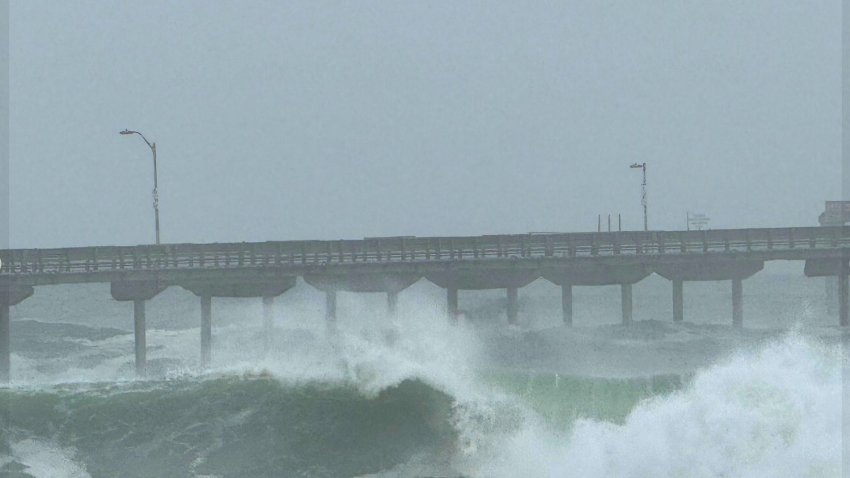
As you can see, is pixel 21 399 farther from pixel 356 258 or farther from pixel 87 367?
pixel 356 258

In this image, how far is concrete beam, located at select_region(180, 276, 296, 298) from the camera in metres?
40.2

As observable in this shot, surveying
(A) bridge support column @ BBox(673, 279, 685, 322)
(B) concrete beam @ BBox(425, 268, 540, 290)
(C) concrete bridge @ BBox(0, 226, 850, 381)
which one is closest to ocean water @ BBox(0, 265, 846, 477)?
(B) concrete beam @ BBox(425, 268, 540, 290)

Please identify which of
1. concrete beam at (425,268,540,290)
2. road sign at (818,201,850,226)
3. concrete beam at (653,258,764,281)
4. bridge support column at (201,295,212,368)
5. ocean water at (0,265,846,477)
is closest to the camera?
ocean water at (0,265,846,477)

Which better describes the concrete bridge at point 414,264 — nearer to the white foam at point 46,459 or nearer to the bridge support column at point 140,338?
the bridge support column at point 140,338

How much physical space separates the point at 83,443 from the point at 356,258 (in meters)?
16.5

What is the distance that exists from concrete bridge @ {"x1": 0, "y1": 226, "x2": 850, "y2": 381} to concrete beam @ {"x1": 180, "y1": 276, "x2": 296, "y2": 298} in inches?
1.5

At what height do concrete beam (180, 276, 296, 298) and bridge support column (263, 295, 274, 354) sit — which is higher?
concrete beam (180, 276, 296, 298)

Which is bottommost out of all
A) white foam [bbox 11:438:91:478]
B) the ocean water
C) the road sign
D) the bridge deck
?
white foam [bbox 11:438:91:478]

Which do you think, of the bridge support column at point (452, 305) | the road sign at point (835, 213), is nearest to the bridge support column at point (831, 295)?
the road sign at point (835, 213)

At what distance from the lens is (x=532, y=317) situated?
5409cm

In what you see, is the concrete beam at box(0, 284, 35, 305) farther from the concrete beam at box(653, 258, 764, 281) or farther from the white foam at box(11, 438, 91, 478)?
the concrete beam at box(653, 258, 764, 281)

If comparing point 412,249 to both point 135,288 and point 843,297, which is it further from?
point 843,297

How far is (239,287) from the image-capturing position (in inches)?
1603

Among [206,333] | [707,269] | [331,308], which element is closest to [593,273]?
[707,269]
